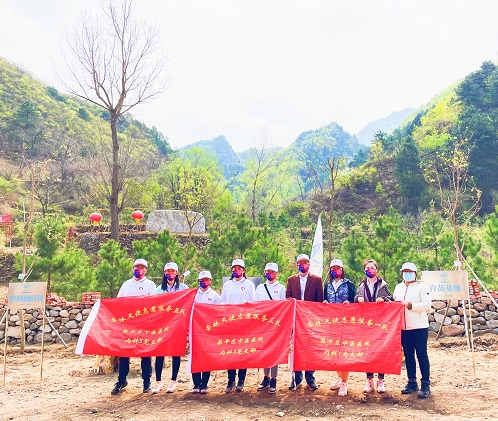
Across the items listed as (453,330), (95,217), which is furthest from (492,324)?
(95,217)

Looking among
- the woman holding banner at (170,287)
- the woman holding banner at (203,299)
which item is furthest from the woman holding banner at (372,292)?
the woman holding banner at (170,287)

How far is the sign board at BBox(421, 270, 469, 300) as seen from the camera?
7191mm

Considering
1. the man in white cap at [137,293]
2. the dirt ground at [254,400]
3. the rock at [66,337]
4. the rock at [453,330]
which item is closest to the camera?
the dirt ground at [254,400]

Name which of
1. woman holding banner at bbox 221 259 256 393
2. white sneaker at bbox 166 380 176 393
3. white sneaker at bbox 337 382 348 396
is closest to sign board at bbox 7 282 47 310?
white sneaker at bbox 166 380 176 393

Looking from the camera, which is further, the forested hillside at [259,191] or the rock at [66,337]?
the forested hillside at [259,191]

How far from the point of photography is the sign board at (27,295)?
7801 mm

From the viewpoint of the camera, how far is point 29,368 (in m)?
8.61

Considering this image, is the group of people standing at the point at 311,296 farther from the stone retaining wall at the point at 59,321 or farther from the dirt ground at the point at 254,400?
the stone retaining wall at the point at 59,321

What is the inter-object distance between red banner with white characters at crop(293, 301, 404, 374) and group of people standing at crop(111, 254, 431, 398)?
0.14 meters

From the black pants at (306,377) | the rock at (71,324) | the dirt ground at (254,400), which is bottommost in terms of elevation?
the dirt ground at (254,400)

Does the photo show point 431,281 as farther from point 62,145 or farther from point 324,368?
point 62,145

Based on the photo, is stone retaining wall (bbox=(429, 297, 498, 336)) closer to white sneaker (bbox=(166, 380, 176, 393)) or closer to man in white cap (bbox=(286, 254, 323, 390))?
man in white cap (bbox=(286, 254, 323, 390))

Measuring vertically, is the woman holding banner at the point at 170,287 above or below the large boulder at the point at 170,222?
below

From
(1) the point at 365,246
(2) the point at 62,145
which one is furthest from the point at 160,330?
(2) the point at 62,145
